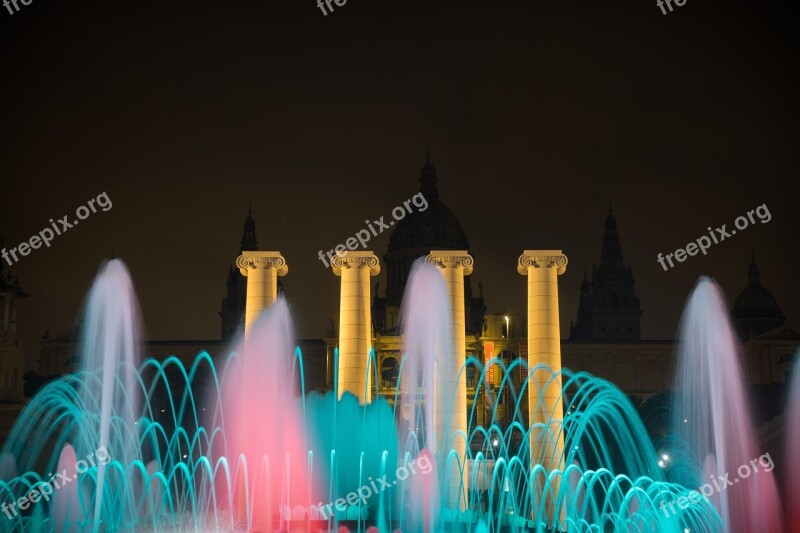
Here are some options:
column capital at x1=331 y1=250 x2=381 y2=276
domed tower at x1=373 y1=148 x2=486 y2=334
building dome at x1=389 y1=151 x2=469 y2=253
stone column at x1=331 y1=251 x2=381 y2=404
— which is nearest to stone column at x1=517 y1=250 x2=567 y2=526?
column capital at x1=331 y1=250 x2=381 y2=276

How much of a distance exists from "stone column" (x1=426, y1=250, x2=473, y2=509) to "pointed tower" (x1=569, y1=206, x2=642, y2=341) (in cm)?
12671

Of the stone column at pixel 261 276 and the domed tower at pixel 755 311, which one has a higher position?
the domed tower at pixel 755 311

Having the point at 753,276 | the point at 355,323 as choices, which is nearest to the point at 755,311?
the point at 753,276

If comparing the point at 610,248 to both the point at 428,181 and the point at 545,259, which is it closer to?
the point at 428,181

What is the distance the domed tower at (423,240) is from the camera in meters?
184

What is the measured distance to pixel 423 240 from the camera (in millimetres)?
189500

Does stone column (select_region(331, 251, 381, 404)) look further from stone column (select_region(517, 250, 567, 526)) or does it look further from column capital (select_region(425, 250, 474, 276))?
stone column (select_region(517, 250, 567, 526))

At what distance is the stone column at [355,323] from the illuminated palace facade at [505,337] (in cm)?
7265

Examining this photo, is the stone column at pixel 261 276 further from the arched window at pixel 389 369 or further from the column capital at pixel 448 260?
the arched window at pixel 389 369

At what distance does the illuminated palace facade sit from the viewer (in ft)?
510

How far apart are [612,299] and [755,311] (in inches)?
Result: 802

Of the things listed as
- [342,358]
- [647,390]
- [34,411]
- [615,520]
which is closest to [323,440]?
[342,358]

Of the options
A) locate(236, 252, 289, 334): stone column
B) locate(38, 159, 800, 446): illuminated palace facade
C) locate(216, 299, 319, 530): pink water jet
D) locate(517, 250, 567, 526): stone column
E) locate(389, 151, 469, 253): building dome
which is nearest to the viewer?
locate(216, 299, 319, 530): pink water jet

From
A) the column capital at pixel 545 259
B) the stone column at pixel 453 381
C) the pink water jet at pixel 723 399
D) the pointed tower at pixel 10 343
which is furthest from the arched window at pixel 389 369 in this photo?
the column capital at pixel 545 259
